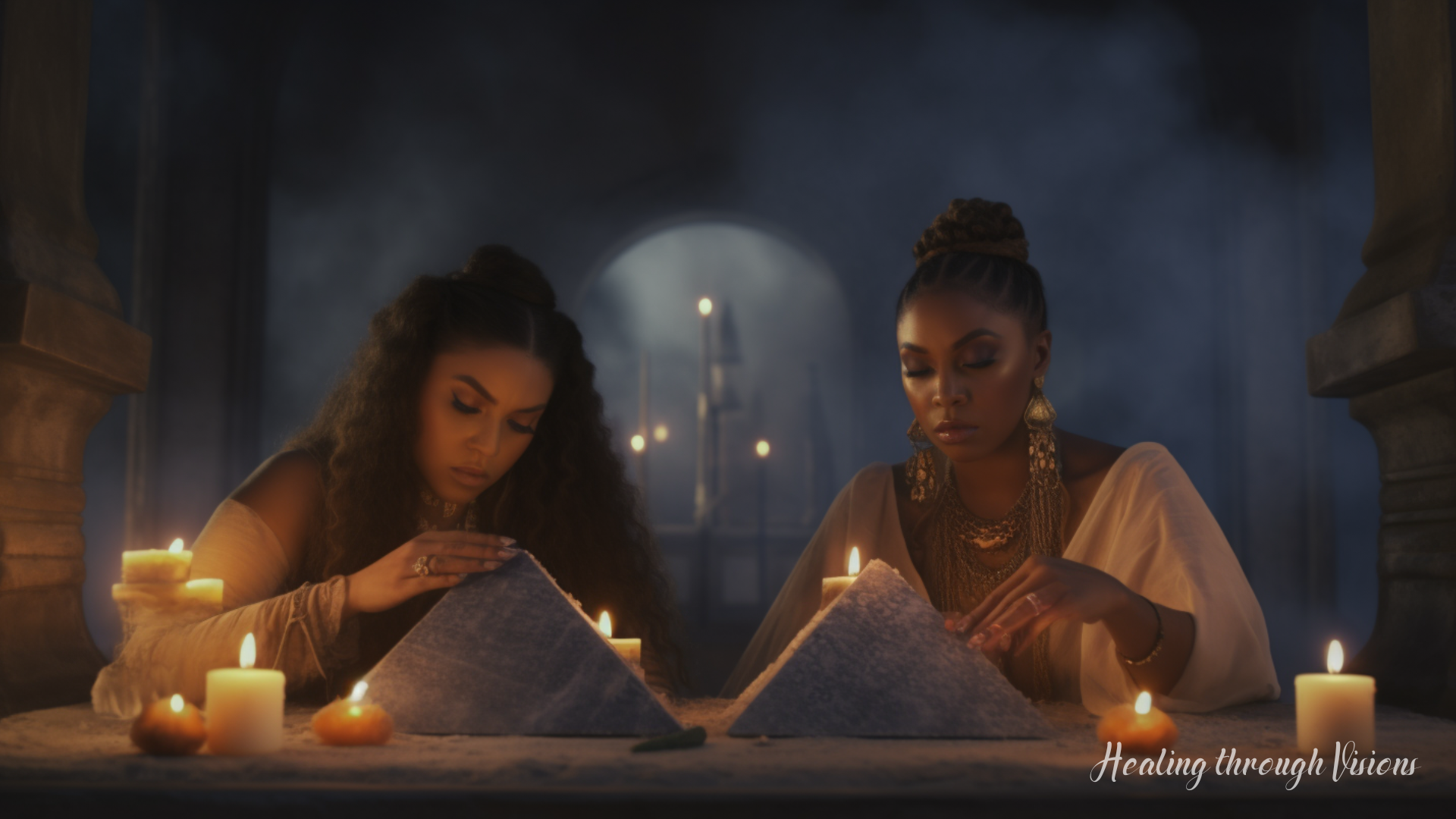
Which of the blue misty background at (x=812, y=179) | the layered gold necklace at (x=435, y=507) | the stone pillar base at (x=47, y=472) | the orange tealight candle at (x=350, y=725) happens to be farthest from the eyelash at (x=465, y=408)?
the blue misty background at (x=812, y=179)

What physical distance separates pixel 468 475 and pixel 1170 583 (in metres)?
1.43

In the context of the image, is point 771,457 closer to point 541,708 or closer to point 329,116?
point 329,116

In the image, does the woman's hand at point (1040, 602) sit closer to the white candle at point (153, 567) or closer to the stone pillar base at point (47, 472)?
the white candle at point (153, 567)

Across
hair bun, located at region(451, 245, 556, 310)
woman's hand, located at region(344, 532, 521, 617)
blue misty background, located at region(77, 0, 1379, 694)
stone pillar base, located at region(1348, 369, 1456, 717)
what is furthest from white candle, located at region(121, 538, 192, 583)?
blue misty background, located at region(77, 0, 1379, 694)

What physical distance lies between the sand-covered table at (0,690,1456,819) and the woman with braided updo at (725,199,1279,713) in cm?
42

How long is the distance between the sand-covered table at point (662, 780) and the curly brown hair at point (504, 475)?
0.76 meters

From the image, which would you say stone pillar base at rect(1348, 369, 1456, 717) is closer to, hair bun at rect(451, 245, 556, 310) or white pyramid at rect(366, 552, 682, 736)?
white pyramid at rect(366, 552, 682, 736)

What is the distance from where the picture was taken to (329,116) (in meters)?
5.50

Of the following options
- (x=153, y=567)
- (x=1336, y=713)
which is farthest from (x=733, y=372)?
(x=1336, y=713)

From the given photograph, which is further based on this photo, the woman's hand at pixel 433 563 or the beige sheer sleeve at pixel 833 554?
the beige sheer sleeve at pixel 833 554

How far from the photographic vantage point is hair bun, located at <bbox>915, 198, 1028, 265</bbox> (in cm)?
248

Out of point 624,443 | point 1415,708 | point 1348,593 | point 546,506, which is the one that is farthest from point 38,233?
point 1348,593

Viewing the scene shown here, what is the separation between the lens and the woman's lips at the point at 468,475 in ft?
7.47

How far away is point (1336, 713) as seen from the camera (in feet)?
4.85
